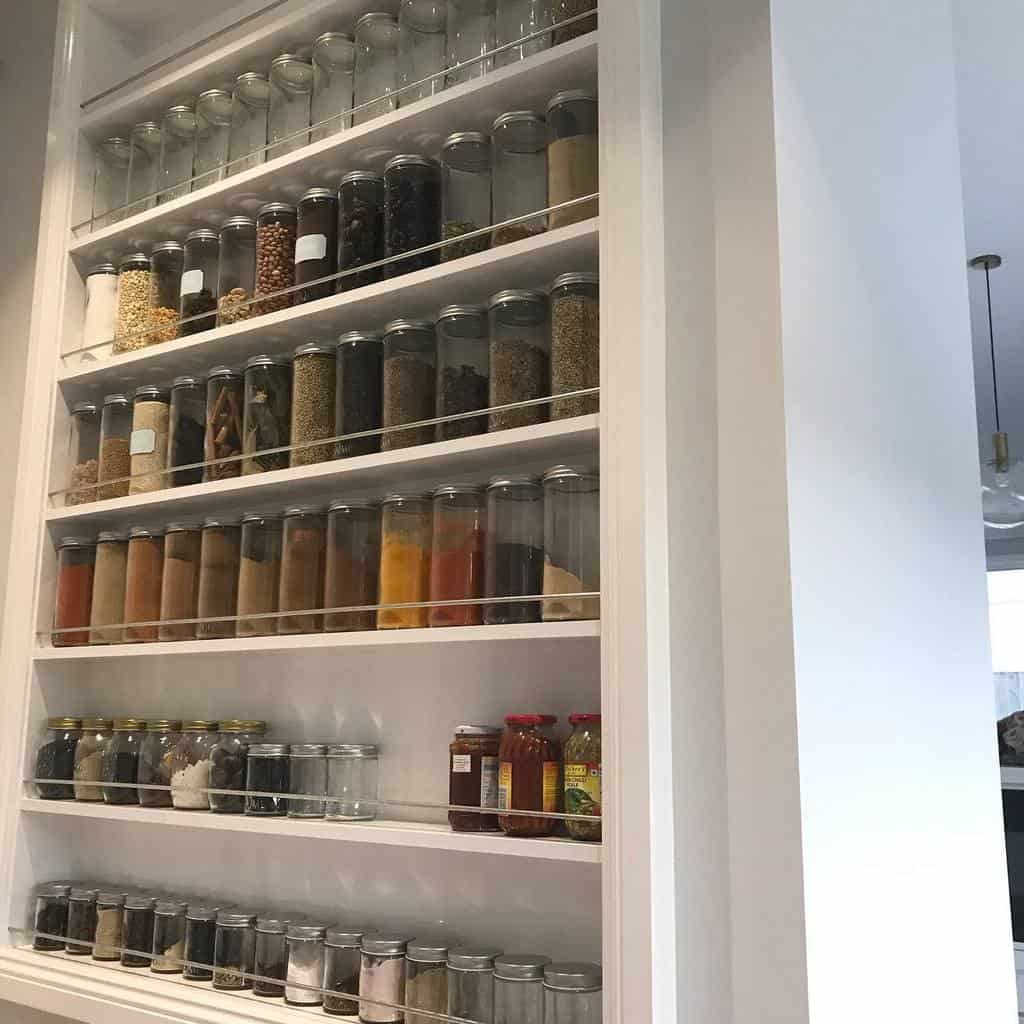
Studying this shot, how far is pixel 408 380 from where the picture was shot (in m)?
1.39

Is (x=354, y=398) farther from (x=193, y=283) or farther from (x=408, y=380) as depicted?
(x=193, y=283)

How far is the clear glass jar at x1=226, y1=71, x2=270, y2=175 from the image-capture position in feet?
5.48

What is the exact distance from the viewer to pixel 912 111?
1.49 meters

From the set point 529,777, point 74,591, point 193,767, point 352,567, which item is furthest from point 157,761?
point 529,777

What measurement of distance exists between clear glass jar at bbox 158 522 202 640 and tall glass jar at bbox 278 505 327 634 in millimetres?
197

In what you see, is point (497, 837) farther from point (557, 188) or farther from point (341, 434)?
point (557, 188)

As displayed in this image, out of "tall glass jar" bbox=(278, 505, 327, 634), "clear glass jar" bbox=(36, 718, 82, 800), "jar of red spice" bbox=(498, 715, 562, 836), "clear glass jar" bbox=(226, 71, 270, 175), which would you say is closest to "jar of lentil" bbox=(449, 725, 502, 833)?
"jar of red spice" bbox=(498, 715, 562, 836)

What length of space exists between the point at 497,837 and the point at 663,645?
0.29m

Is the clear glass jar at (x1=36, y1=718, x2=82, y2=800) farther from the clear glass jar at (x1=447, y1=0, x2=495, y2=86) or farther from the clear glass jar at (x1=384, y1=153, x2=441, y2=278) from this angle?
the clear glass jar at (x1=447, y1=0, x2=495, y2=86)

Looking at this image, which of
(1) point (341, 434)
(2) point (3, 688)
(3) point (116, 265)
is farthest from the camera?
(3) point (116, 265)

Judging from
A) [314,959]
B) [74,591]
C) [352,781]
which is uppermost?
[74,591]

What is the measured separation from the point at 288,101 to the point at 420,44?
0.89 ft

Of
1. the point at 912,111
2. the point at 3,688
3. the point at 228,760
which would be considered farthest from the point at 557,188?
the point at 3,688

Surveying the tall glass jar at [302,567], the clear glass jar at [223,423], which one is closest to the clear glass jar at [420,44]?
the clear glass jar at [223,423]
